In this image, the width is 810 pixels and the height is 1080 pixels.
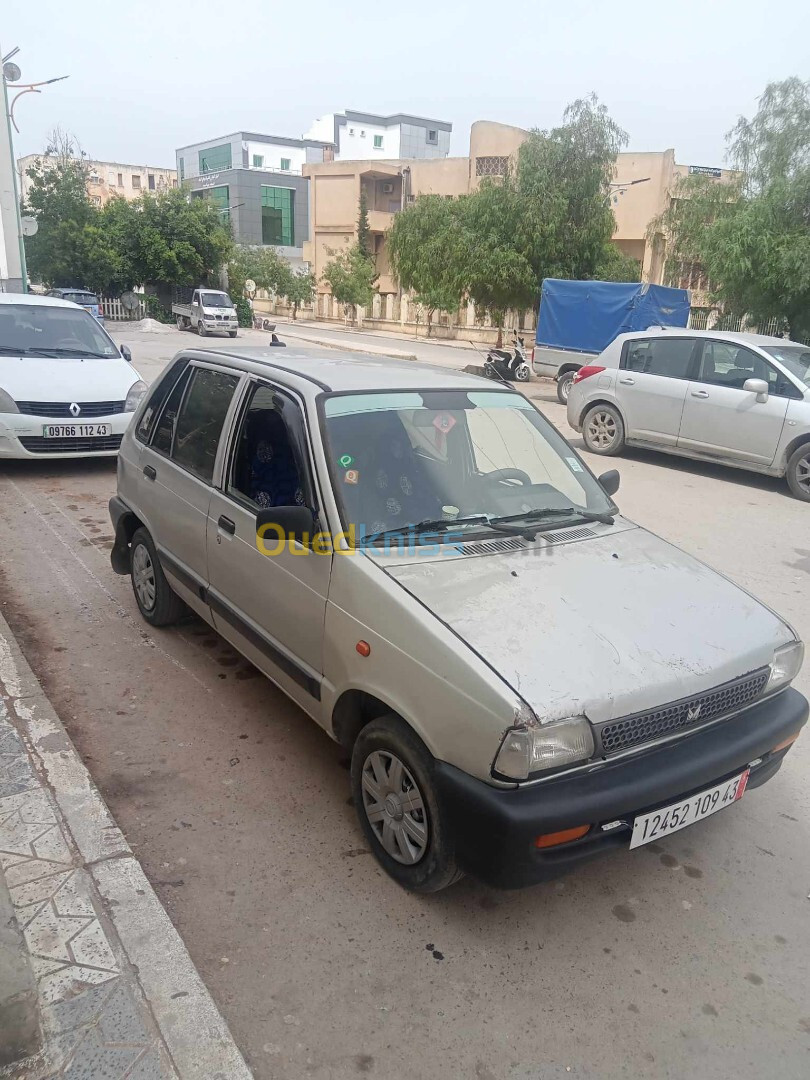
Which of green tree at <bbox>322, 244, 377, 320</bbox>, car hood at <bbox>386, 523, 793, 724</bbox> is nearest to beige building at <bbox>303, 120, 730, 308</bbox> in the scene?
green tree at <bbox>322, 244, 377, 320</bbox>

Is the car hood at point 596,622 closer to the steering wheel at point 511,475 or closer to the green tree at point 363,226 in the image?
the steering wheel at point 511,475

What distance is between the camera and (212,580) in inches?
154

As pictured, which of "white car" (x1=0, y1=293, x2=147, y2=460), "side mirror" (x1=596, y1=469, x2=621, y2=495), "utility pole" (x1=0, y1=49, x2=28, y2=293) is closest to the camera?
"side mirror" (x1=596, y1=469, x2=621, y2=495)

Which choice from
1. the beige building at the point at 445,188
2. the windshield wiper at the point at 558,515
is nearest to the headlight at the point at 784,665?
the windshield wiper at the point at 558,515

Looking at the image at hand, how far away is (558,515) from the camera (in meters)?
3.53

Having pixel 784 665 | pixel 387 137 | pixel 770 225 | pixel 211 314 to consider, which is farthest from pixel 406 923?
pixel 387 137

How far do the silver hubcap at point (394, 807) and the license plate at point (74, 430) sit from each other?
637 cm

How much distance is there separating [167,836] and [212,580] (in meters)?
1.28

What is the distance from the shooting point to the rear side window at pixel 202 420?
394 cm

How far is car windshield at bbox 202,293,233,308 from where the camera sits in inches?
1310

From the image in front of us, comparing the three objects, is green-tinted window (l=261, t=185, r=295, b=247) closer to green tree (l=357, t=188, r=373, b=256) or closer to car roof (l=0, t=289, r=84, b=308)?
green tree (l=357, t=188, r=373, b=256)

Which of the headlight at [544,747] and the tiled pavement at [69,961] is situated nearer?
the tiled pavement at [69,961]

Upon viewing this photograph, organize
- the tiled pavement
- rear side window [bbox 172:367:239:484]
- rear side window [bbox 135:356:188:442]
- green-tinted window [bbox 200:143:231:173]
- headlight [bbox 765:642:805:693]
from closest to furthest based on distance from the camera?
the tiled pavement, headlight [bbox 765:642:805:693], rear side window [bbox 172:367:239:484], rear side window [bbox 135:356:188:442], green-tinted window [bbox 200:143:231:173]

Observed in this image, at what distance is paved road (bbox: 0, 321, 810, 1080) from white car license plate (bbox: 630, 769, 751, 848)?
39 cm
